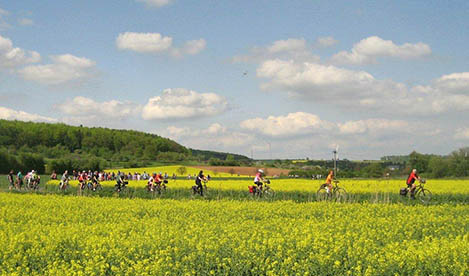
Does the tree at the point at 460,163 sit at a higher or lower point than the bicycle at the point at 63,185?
higher

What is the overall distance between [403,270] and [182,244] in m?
4.20

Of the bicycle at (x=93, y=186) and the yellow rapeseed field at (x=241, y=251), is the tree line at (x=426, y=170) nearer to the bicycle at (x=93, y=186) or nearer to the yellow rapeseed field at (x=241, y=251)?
the bicycle at (x=93, y=186)

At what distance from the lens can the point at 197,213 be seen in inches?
616

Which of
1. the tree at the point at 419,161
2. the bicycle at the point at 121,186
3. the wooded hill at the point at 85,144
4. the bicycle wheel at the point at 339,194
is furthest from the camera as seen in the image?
the wooded hill at the point at 85,144

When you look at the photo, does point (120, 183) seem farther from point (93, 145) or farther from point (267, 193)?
point (93, 145)

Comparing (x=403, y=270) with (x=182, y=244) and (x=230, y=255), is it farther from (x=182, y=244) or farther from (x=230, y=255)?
(x=182, y=244)

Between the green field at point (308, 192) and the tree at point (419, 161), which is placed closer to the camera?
the green field at point (308, 192)

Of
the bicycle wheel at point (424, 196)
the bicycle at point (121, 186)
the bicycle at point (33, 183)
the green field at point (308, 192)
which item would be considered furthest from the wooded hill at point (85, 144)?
the bicycle wheel at point (424, 196)

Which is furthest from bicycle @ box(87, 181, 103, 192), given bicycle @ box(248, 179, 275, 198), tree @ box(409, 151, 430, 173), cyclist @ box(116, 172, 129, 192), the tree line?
tree @ box(409, 151, 430, 173)

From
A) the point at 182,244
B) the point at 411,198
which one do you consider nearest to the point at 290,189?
the point at 411,198

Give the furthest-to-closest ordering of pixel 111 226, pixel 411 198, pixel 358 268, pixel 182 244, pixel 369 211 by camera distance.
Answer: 1. pixel 411 198
2. pixel 369 211
3. pixel 111 226
4. pixel 182 244
5. pixel 358 268

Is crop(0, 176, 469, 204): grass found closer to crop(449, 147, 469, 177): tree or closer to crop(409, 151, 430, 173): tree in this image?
crop(449, 147, 469, 177): tree

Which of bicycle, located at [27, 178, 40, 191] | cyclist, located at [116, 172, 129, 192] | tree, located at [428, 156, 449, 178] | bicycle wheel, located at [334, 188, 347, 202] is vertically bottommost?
bicycle, located at [27, 178, 40, 191]

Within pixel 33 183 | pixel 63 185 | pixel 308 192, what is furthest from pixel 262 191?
pixel 33 183
